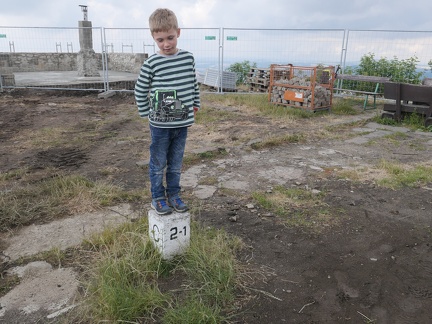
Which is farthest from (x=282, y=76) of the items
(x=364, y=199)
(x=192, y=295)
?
(x=192, y=295)

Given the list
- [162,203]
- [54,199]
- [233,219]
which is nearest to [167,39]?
[162,203]

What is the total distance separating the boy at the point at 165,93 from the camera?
2.44m

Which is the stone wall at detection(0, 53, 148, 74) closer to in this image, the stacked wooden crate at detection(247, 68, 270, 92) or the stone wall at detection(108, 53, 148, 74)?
the stone wall at detection(108, 53, 148, 74)

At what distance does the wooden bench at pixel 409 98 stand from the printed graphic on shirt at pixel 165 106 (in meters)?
6.45

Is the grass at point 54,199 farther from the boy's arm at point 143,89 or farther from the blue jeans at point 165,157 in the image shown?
the boy's arm at point 143,89

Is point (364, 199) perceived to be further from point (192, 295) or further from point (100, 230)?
point (100, 230)

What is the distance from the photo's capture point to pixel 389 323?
215 cm

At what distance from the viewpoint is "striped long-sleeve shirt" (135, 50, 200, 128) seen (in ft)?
8.29

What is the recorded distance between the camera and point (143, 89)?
261cm

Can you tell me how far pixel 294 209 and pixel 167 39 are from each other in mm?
2113

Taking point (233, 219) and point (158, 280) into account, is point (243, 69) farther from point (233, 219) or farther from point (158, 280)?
point (158, 280)

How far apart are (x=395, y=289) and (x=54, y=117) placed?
8.10 meters

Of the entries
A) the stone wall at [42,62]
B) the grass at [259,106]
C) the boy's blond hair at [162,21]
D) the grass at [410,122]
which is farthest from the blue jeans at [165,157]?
the stone wall at [42,62]

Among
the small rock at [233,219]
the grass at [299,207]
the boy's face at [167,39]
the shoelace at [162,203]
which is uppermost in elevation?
the boy's face at [167,39]
